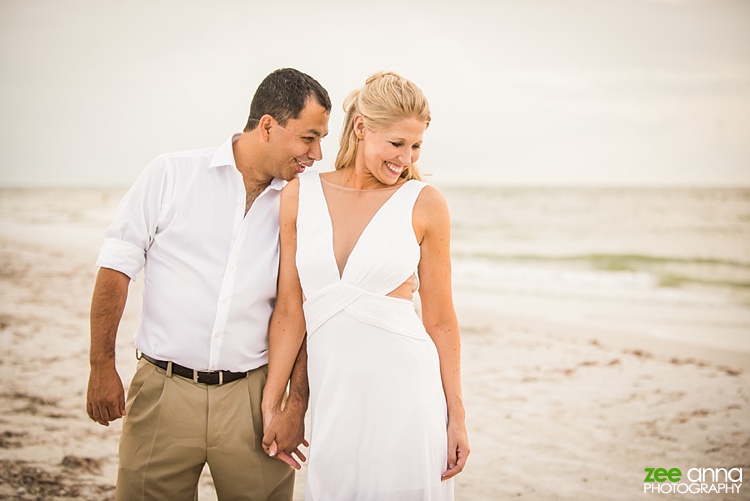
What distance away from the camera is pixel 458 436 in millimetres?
2416

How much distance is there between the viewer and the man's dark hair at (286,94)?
2.59 m

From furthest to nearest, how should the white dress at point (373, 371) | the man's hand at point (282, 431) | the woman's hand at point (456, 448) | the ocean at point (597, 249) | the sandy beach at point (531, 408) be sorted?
the ocean at point (597, 249) < the sandy beach at point (531, 408) < the man's hand at point (282, 431) < the woman's hand at point (456, 448) < the white dress at point (373, 371)

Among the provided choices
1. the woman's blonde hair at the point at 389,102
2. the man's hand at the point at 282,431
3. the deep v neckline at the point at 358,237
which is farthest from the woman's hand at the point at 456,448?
the woman's blonde hair at the point at 389,102

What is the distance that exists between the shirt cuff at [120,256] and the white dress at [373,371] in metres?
0.66

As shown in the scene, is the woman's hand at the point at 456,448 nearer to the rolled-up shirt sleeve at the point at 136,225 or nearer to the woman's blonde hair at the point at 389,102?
the woman's blonde hair at the point at 389,102

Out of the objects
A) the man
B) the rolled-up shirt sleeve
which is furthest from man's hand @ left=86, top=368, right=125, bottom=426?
the rolled-up shirt sleeve

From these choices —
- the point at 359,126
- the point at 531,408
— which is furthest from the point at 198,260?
the point at 531,408

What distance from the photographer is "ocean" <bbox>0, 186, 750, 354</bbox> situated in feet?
39.6

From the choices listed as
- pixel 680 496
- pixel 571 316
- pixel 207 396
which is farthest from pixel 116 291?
pixel 571 316

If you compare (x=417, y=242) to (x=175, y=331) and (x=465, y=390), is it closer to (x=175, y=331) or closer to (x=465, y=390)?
(x=175, y=331)

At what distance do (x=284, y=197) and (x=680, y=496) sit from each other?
12.7 ft

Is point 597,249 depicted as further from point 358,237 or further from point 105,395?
point 105,395

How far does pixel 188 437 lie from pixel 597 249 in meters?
24.1

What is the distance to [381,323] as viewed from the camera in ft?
7.57
